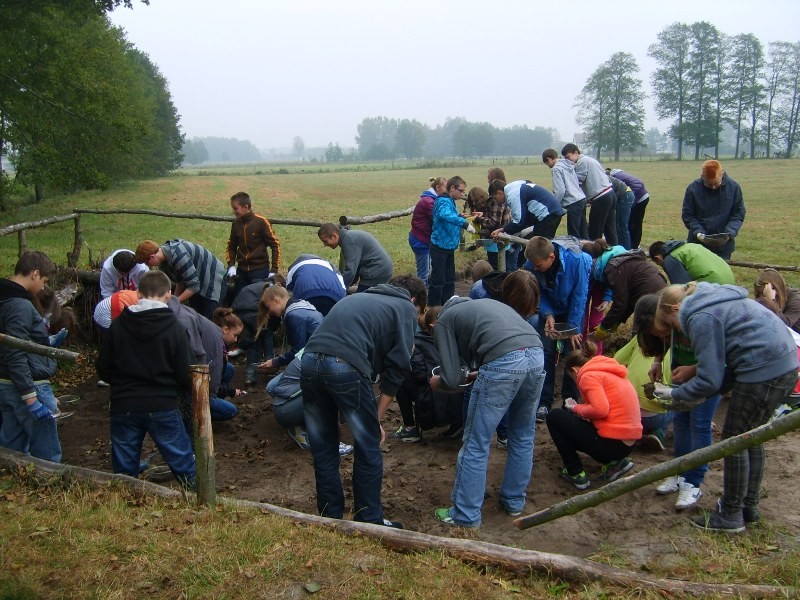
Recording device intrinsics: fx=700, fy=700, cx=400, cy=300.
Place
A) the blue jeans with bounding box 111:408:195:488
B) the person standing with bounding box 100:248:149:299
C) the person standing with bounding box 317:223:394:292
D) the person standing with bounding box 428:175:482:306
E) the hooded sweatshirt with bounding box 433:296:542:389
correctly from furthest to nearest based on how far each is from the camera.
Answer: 1. the person standing with bounding box 428:175:482:306
2. the person standing with bounding box 317:223:394:292
3. the person standing with bounding box 100:248:149:299
4. the blue jeans with bounding box 111:408:195:488
5. the hooded sweatshirt with bounding box 433:296:542:389

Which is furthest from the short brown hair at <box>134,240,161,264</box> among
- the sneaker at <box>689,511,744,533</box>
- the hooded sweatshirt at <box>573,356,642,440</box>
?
the sneaker at <box>689,511,744,533</box>

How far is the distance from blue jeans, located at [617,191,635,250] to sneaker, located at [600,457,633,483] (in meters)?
6.06

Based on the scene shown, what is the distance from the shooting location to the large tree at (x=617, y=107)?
80688 mm

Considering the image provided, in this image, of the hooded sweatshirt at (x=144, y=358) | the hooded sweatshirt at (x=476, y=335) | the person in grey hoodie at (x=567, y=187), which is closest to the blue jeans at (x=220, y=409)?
the hooded sweatshirt at (x=144, y=358)

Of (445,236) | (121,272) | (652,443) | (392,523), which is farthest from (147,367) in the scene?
(445,236)

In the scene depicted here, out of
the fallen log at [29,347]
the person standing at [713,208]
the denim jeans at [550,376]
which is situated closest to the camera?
the fallen log at [29,347]

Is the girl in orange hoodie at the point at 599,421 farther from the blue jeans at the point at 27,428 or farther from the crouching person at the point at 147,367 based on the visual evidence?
the blue jeans at the point at 27,428

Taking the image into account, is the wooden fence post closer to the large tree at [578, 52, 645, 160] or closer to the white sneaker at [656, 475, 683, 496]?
the white sneaker at [656, 475, 683, 496]

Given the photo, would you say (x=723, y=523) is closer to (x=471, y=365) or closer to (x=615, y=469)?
(x=615, y=469)

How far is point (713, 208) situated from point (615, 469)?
14.9ft

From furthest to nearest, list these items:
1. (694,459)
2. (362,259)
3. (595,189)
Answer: (595,189) → (362,259) → (694,459)

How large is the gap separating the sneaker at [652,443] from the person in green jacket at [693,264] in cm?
161

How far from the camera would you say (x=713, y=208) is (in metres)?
8.66

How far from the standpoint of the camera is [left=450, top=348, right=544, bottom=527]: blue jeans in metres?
4.55
